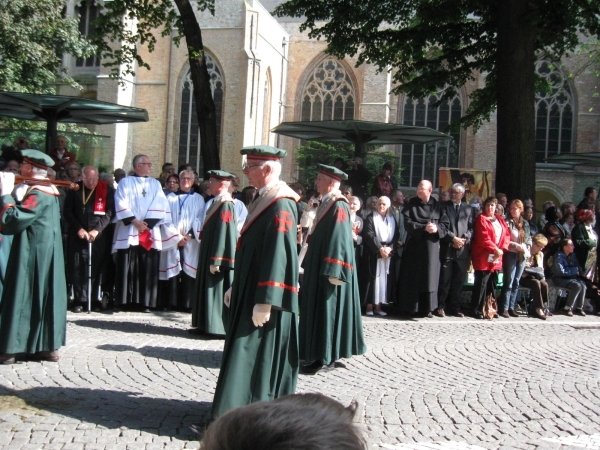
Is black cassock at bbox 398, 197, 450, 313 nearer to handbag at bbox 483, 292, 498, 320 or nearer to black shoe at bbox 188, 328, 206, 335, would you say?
handbag at bbox 483, 292, 498, 320

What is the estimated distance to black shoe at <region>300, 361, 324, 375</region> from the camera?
780 cm

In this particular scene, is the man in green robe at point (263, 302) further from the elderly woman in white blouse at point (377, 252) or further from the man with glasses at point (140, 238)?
the elderly woman in white blouse at point (377, 252)

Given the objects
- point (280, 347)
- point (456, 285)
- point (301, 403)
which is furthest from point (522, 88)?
point (301, 403)

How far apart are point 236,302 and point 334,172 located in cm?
269

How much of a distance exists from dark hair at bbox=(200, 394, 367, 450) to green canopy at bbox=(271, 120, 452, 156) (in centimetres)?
1502

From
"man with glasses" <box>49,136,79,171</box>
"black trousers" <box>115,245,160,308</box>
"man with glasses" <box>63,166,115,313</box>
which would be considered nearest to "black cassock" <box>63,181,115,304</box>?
"man with glasses" <box>63,166,115,313</box>

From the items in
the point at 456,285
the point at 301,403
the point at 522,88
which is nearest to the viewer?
the point at 301,403

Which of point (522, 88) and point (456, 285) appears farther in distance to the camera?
point (522, 88)

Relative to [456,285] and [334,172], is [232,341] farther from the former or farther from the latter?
[456,285]

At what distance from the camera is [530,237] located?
1341 centimetres

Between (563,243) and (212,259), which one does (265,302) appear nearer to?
(212,259)

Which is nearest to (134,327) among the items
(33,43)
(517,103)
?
(517,103)

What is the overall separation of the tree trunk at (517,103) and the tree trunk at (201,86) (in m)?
5.88

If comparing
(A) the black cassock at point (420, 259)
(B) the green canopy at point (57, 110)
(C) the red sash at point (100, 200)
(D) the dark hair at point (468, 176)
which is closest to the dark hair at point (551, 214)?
(A) the black cassock at point (420, 259)
